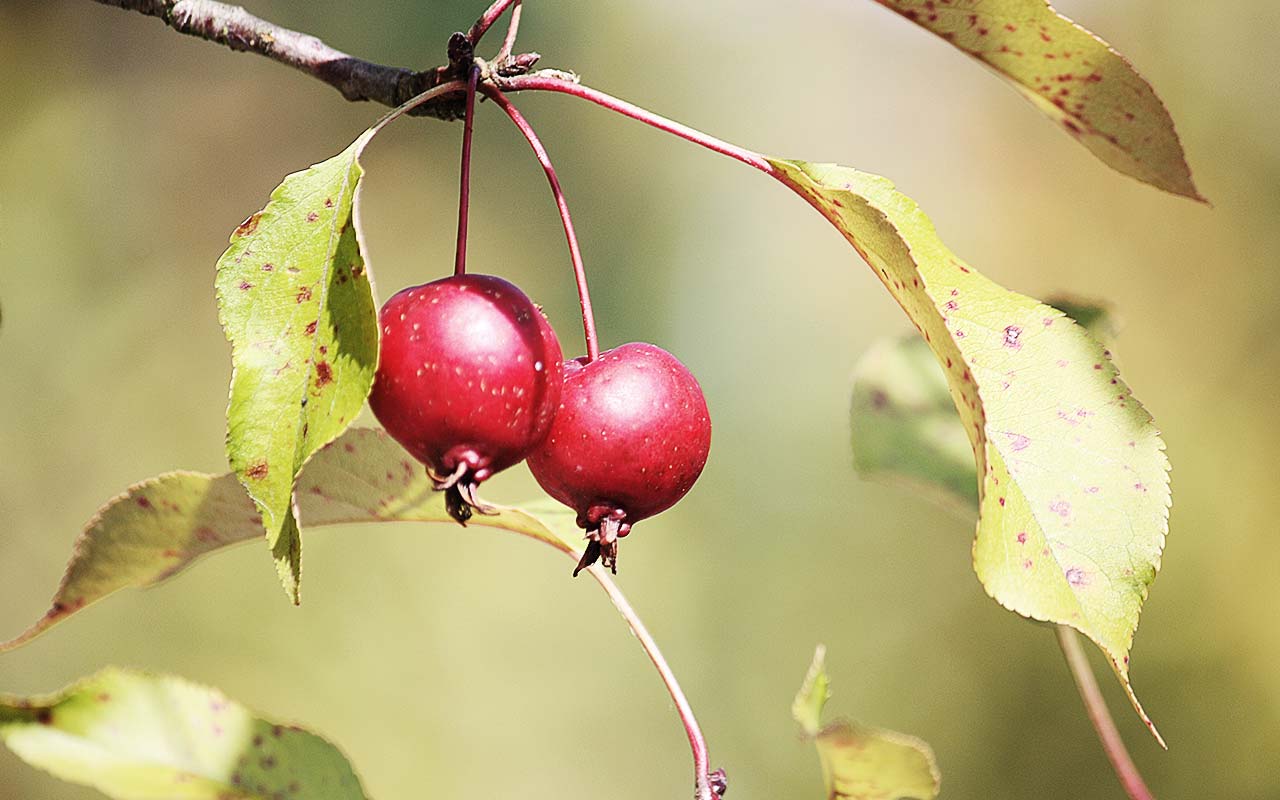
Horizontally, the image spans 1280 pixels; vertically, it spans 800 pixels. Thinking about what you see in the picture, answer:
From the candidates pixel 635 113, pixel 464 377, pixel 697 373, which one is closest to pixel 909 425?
pixel 635 113

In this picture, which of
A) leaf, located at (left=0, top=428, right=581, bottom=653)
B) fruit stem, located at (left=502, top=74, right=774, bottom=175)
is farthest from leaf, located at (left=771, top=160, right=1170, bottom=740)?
leaf, located at (left=0, top=428, right=581, bottom=653)

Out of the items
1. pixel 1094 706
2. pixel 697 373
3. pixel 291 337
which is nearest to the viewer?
pixel 291 337

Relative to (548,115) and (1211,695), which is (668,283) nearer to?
(548,115)

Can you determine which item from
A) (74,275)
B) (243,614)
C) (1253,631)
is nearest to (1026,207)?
(1253,631)

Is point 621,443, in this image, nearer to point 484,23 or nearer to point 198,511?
point 484,23

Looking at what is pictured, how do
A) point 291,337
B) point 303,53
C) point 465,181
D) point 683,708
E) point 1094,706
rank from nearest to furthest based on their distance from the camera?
1. point 291,337
2. point 465,181
3. point 683,708
4. point 303,53
5. point 1094,706

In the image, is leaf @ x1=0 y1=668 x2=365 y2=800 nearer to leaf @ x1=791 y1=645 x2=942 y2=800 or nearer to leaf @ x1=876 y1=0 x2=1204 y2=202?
leaf @ x1=791 y1=645 x2=942 y2=800

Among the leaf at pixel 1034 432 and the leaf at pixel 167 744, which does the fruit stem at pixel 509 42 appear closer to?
the leaf at pixel 1034 432
